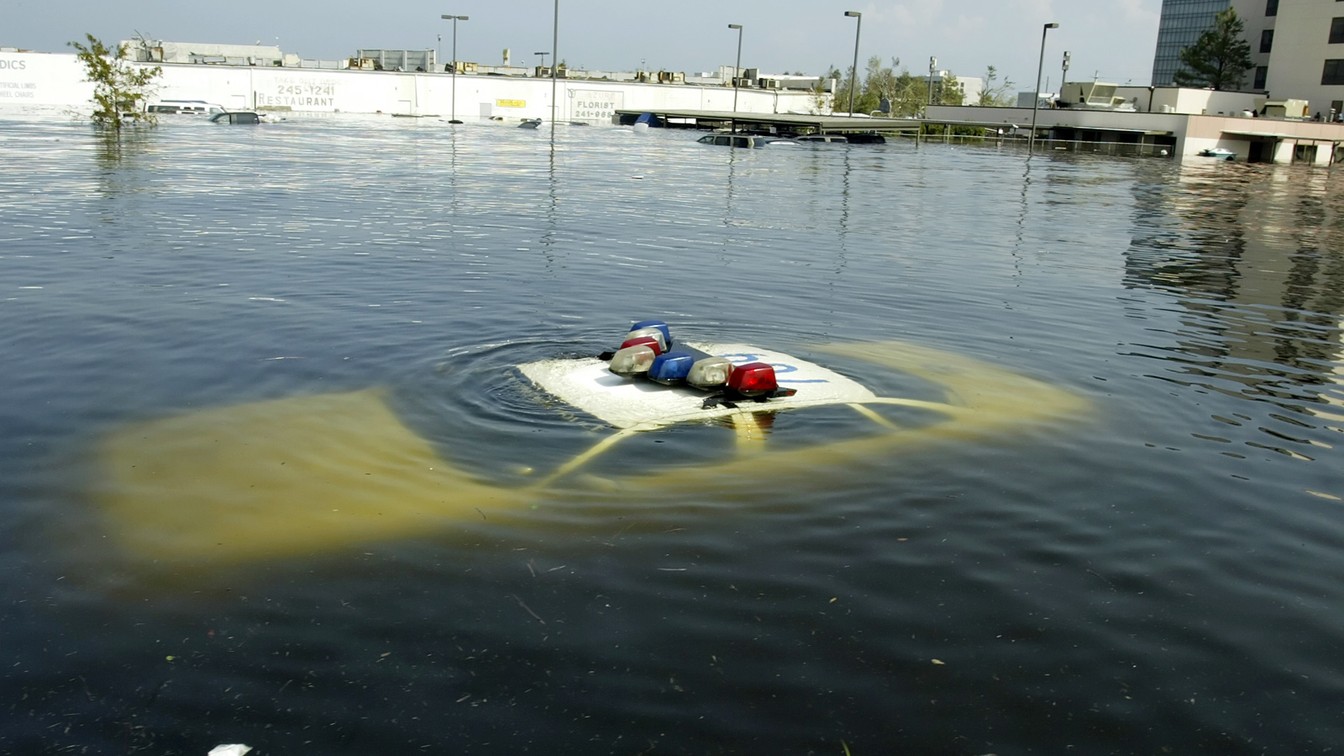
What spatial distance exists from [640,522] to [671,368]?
2903 mm

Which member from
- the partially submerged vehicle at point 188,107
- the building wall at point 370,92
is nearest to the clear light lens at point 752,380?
the partially submerged vehicle at point 188,107

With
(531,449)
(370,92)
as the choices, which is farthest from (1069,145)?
(531,449)

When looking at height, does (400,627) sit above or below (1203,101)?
below

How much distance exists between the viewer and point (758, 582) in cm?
647

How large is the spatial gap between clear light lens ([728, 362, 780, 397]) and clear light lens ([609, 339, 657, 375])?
80 cm

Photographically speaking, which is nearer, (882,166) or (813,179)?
(813,179)

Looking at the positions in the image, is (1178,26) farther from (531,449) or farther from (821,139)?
(531,449)

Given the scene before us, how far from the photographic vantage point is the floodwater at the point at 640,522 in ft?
17.0

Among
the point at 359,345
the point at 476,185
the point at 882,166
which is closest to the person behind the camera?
the point at 359,345

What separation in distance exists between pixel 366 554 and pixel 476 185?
2646 cm

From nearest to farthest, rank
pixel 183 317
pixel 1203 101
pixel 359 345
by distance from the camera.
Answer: pixel 359 345 → pixel 183 317 → pixel 1203 101

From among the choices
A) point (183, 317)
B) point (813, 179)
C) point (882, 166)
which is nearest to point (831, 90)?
point (882, 166)

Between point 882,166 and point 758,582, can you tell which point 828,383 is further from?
point 882,166

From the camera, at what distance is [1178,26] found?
538ft
